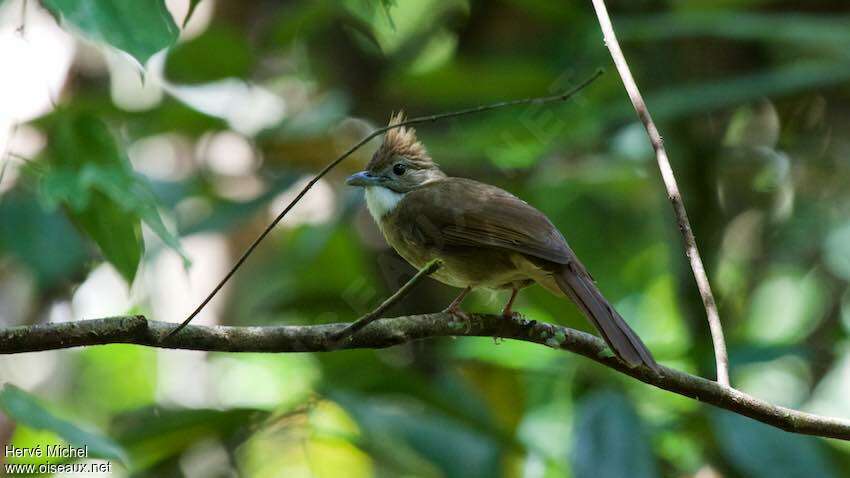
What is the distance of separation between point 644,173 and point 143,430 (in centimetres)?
306

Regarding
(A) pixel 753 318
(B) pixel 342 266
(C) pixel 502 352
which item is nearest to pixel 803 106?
(A) pixel 753 318

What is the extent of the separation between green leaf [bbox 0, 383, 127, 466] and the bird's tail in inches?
52.4

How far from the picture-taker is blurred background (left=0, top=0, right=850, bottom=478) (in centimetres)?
402

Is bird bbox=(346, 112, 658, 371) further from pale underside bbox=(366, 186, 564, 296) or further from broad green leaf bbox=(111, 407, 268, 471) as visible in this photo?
broad green leaf bbox=(111, 407, 268, 471)

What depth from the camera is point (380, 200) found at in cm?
415

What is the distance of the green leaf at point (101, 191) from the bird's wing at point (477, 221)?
1.13 meters

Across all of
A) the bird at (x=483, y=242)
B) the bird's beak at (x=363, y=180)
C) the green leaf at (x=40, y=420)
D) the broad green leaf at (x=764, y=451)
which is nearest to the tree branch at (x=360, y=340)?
the bird at (x=483, y=242)

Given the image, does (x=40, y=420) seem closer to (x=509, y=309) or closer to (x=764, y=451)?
(x=509, y=309)

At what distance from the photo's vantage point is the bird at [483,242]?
328 centimetres

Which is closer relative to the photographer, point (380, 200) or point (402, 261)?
point (402, 261)

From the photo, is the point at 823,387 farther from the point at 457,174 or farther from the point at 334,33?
the point at 334,33

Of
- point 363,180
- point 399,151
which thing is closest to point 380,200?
point 363,180

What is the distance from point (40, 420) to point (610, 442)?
2.18 metres

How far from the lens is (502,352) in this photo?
197 inches
